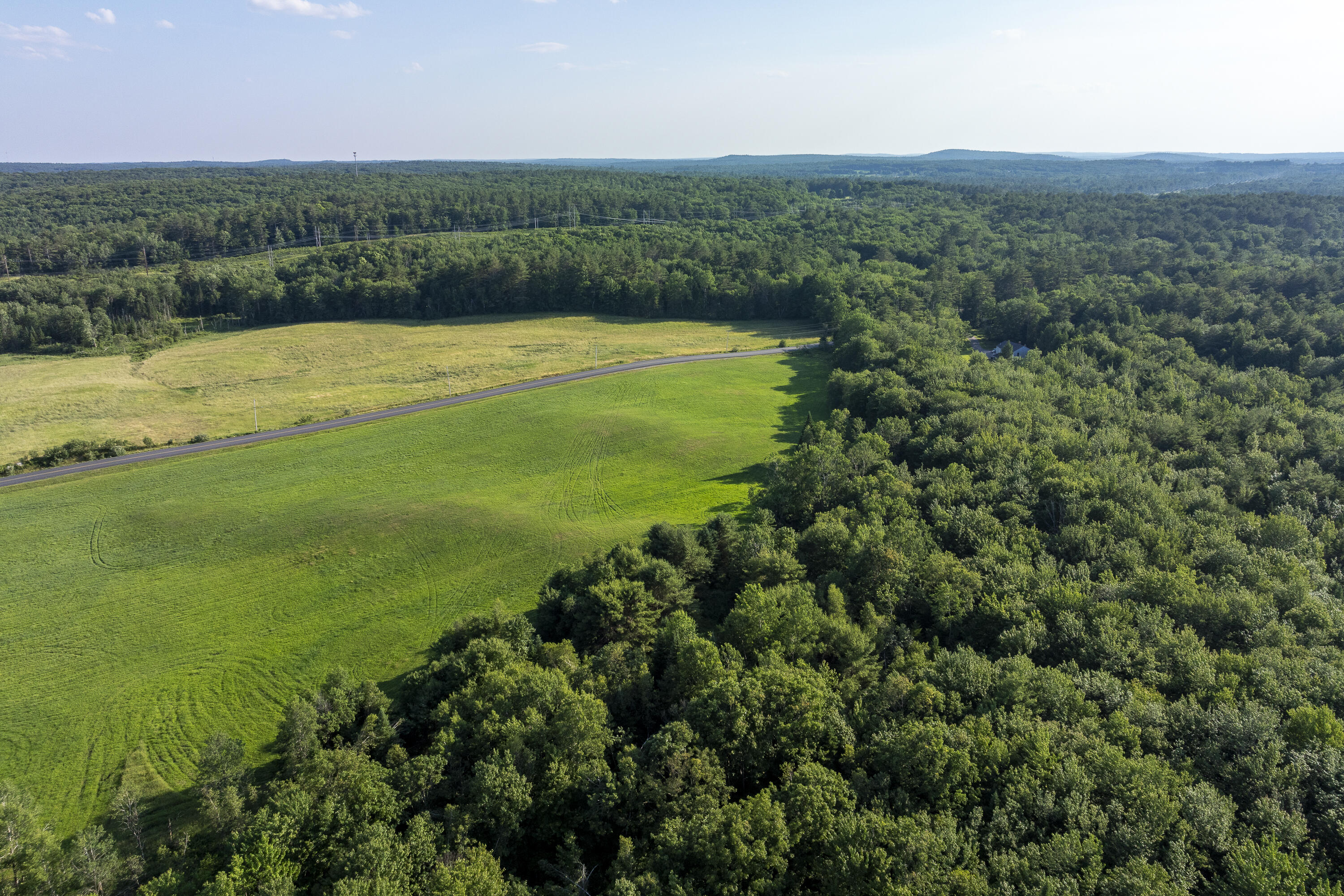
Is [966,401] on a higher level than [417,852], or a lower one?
higher

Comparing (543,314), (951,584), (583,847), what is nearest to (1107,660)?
(951,584)

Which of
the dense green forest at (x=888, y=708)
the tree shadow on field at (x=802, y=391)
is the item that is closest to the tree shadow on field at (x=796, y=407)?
the tree shadow on field at (x=802, y=391)

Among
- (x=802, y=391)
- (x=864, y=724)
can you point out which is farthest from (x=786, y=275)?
(x=864, y=724)

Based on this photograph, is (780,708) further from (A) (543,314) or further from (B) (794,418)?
(A) (543,314)

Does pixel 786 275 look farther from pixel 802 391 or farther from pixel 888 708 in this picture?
pixel 888 708

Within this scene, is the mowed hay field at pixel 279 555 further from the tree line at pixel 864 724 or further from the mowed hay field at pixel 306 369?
the mowed hay field at pixel 306 369
